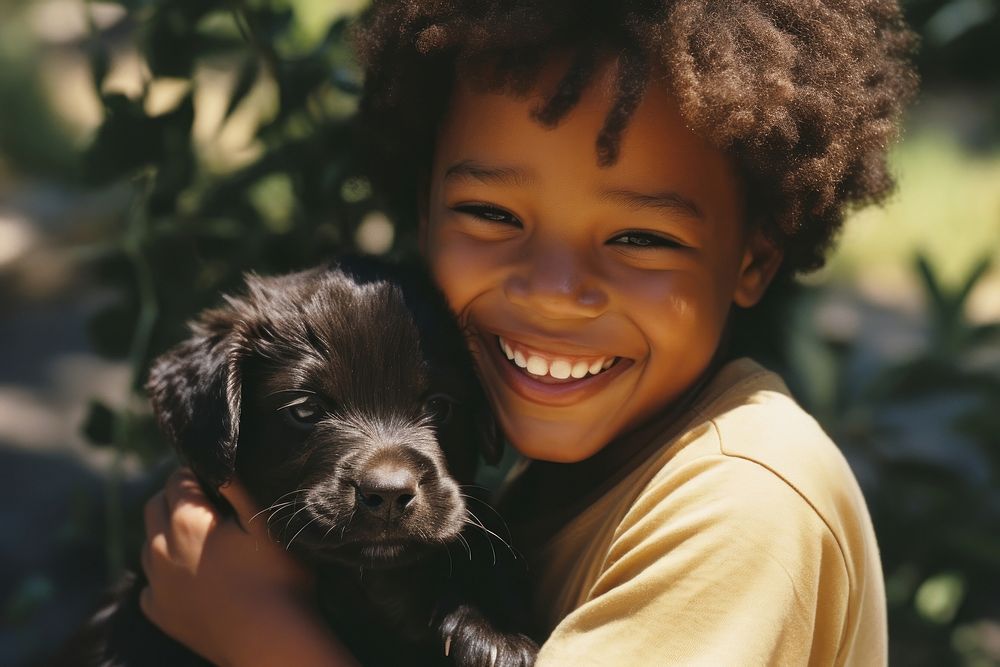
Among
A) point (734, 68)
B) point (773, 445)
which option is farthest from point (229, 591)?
point (734, 68)

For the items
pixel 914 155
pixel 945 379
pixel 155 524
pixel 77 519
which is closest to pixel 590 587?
pixel 155 524

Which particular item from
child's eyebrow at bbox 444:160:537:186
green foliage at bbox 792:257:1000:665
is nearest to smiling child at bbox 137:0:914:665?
child's eyebrow at bbox 444:160:537:186

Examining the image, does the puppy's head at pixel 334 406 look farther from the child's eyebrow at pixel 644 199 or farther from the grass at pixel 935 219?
the grass at pixel 935 219

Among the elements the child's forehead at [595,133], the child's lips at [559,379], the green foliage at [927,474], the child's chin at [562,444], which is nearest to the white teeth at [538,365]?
the child's lips at [559,379]

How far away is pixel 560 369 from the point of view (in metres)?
2.38

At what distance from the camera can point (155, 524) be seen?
270 cm

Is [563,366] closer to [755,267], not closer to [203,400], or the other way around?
[755,267]

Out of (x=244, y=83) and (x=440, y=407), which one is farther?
(x=244, y=83)

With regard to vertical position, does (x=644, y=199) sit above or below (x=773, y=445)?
above

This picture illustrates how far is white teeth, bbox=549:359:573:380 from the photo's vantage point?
237cm

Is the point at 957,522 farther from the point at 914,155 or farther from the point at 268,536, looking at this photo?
the point at 914,155

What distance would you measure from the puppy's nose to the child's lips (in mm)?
346

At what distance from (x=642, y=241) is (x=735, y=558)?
670mm

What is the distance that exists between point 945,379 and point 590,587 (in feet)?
6.26
